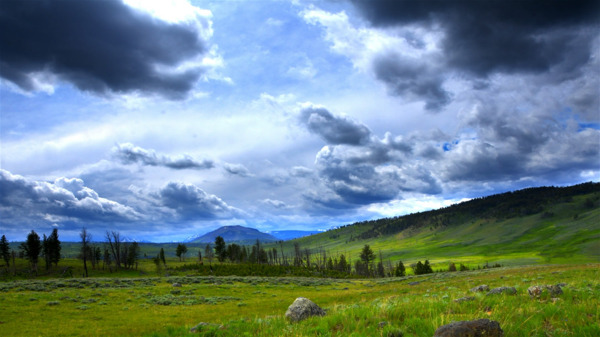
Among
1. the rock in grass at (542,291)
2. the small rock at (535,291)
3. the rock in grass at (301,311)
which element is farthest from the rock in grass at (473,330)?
the small rock at (535,291)

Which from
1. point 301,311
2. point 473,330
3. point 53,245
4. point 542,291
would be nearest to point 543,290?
point 542,291

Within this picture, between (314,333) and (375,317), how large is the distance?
6.54 feet

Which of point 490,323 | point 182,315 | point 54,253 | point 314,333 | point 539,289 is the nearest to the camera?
point 490,323

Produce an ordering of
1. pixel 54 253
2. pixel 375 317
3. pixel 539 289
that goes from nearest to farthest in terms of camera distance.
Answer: pixel 375 317 → pixel 539 289 → pixel 54 253

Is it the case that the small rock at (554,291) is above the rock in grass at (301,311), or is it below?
above

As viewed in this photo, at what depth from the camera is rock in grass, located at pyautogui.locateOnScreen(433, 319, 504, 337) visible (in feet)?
20.3

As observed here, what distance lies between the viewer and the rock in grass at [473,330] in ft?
20.3

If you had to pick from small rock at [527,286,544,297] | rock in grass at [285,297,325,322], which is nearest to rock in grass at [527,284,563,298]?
small rock at [527,286,544,297]

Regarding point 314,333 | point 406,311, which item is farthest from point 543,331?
point 314,333

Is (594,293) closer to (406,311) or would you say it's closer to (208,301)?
(406,311)

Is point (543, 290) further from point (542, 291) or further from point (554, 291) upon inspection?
point (554, 291)

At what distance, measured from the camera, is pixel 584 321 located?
273 inches

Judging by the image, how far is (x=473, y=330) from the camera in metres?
6.20

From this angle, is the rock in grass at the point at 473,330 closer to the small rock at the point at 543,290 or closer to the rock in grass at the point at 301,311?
the rock in grass at the point at 301,311
